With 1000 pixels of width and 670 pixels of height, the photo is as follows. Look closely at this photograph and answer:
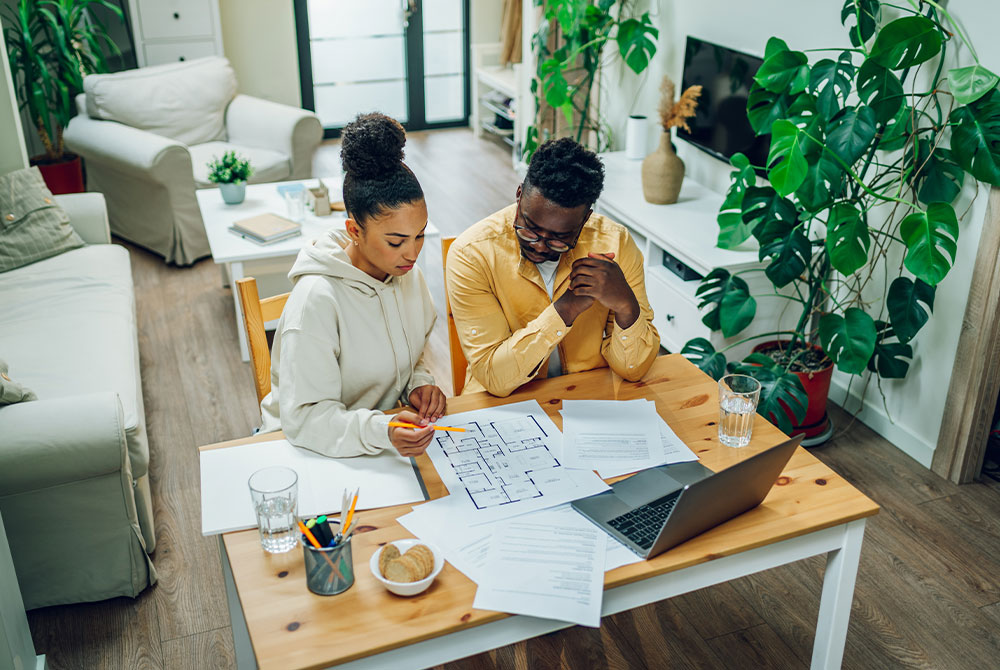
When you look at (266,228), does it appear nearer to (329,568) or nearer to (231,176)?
(231,176)

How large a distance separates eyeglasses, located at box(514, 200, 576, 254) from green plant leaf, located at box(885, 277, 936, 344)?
1254 millimetres

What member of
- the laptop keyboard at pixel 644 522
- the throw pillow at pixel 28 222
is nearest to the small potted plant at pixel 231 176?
the throw pillow at pixel 28 222

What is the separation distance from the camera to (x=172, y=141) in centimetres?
407

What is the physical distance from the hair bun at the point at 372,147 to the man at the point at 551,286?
→ 1.02 feet

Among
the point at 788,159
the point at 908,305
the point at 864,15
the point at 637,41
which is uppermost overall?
the point at 864,15

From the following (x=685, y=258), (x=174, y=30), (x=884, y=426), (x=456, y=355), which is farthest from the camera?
(x=174, y=30)

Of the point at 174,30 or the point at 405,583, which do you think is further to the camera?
the point at 174,30

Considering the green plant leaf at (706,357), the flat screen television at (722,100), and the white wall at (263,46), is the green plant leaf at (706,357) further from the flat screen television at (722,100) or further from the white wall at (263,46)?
the white wall at (263,46)

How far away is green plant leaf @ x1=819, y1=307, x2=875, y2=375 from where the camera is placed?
257cm

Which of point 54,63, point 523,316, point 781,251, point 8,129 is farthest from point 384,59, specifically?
point 523,316

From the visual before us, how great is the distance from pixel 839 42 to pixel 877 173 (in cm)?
45

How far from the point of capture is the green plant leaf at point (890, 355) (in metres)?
2.72

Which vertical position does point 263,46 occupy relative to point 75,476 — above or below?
above

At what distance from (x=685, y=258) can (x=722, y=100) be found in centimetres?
73
